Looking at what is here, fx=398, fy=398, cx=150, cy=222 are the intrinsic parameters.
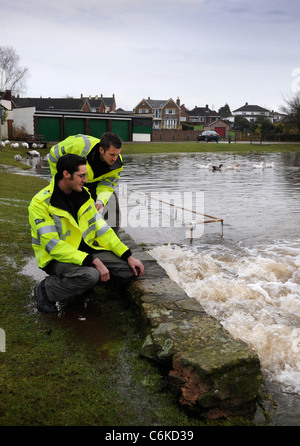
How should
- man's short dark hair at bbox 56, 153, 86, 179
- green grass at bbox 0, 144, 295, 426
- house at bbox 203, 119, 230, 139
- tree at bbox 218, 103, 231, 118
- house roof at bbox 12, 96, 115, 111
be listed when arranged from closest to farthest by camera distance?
green grass at bbox 0, 144, 295, 426 < man's short dark hair at bbox 56, 153, 86, 179 < house roof at bbox 12, 96, 115, 111 < house at bbox 203, 119, 230, 139 < tree at bbox 218, 103, 231, 118

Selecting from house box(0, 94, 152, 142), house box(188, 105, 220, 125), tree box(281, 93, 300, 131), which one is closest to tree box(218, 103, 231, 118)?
house box(188, 105, 220, 125)

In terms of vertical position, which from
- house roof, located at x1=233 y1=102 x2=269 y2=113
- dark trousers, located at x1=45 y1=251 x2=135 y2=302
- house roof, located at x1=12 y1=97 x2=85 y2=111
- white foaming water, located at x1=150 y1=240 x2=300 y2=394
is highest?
house roof, located at x1=233 y1=102 x2=269 y2=113

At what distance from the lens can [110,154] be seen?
195 inches

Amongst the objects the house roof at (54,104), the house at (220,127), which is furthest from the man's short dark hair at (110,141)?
the house at (220,127)

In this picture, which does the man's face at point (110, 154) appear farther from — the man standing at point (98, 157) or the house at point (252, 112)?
the house at point (252, 112)

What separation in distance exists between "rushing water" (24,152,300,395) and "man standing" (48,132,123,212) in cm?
192

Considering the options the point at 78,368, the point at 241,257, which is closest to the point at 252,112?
the point at 241,257

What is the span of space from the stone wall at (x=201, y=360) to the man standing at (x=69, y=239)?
699mm

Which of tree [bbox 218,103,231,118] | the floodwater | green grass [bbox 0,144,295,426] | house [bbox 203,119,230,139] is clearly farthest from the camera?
tree [bbox 218,103,231,118]

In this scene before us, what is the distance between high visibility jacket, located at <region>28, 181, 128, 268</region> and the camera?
415cm

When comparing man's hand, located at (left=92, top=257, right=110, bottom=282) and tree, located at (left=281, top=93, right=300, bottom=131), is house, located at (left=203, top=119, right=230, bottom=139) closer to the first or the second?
tree, located at (left=281, top=93, right=300, bottom=131)

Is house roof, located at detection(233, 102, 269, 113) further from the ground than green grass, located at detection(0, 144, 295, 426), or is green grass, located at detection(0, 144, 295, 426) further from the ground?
house roof, located at detection(233, 102, 269, 113)

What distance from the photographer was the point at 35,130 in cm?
4744
